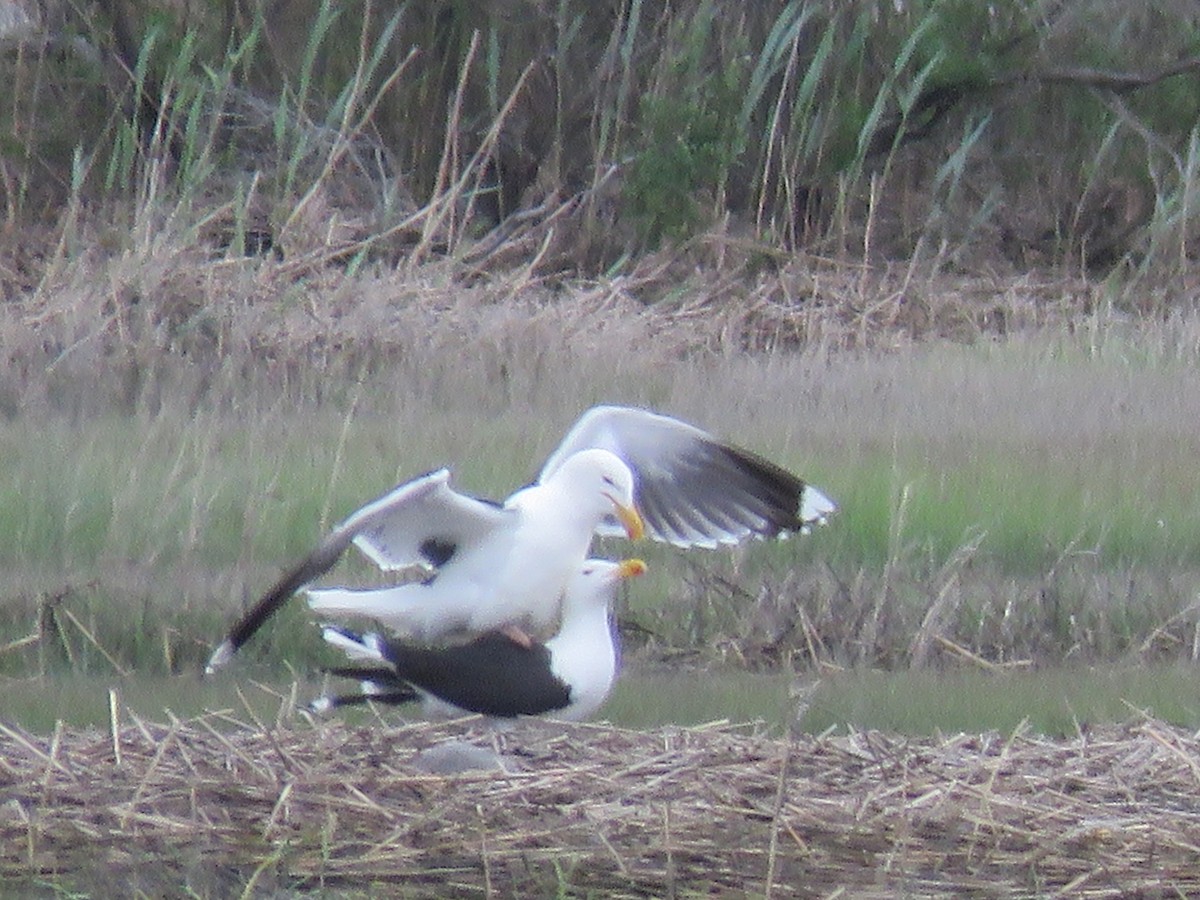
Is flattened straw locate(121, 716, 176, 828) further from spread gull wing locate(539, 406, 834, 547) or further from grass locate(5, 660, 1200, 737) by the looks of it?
spread gull wing locate(539, 406, 834, 547)

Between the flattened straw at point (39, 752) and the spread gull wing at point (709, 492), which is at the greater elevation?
the spread gull wing at point (709, 492)

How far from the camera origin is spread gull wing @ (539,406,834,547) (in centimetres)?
718

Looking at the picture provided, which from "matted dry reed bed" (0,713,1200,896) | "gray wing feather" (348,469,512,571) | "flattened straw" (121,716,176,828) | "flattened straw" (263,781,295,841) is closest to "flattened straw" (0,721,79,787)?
"matted dry reed bed" (0,713,1200,896)

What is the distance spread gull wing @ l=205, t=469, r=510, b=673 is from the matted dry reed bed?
439 millimetres

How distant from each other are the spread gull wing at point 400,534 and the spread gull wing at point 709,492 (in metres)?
0.73

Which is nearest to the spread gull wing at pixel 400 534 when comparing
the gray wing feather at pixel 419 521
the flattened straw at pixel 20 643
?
the gray wing feather at pixel 419 521

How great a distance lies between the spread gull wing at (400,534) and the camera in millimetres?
6023

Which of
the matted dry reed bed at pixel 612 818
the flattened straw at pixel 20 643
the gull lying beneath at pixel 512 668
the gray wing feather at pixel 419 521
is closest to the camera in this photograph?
the matted dry reed bed at pixel 612 818

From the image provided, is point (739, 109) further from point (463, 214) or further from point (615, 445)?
point (615, 445)

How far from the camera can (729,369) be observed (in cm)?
1149

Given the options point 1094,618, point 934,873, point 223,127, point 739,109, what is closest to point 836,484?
point 1094,618

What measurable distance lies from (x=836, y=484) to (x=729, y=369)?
7.86ft

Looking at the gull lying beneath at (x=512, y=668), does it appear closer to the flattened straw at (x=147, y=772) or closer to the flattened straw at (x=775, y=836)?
the flattened straw at (x=147, y=772)

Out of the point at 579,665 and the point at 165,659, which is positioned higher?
the point at 579,665
